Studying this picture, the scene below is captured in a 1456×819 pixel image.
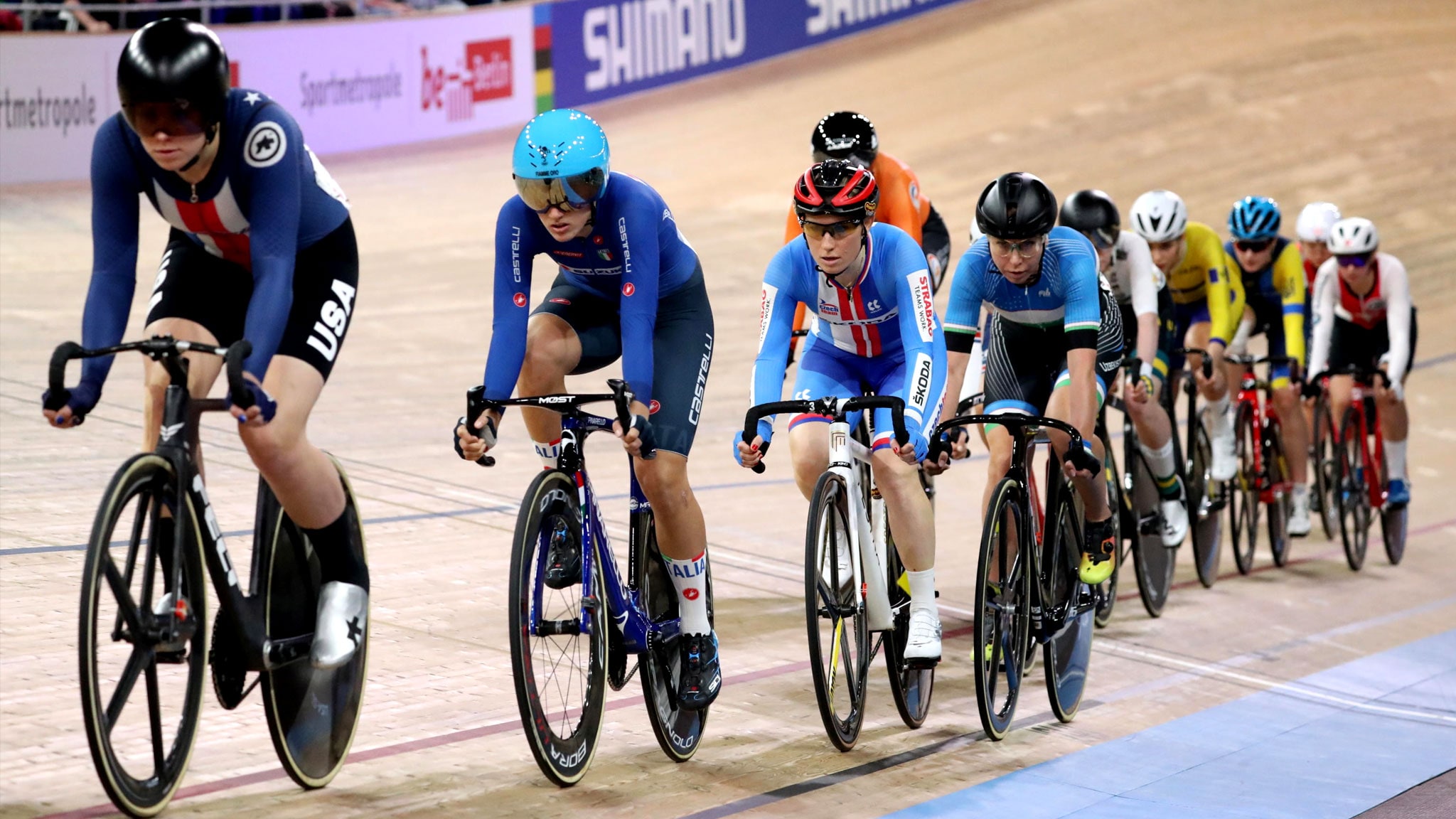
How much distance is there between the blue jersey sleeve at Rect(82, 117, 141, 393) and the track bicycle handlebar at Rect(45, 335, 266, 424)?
0.26 feet

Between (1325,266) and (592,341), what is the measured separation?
14.8ft

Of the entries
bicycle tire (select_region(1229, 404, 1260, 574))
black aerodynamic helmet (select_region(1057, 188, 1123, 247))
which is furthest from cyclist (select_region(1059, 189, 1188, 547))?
bicycle tire (select_region(1229, 404, 1260, 574))

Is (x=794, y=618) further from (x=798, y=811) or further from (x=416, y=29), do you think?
(x=416, y=29)

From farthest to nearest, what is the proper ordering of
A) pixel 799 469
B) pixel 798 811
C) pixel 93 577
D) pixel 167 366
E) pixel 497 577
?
1. pixel 497 577
2. pixel 799 469
3. pixel 798 811
4. pixel 167 366
5. pixel 93 577

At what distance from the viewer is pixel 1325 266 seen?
7066 millimetres

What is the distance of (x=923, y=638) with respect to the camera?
12.4 ft

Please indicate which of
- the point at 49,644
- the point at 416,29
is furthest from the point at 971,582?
the point at 416,29

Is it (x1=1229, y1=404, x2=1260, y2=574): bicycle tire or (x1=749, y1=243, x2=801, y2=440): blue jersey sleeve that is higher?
(x1=749, y1=243, x2=801, y2=440): blue jersey sleeve

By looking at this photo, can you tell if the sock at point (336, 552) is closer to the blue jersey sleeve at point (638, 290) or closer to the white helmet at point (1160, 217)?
the blue jersey sleeve at point (638, 290)

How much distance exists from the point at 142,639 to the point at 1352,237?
5.59 m

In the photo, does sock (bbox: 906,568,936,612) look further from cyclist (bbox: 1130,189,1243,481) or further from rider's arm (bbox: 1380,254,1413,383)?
rider's arm (bbox: 1380,254,1413,383)

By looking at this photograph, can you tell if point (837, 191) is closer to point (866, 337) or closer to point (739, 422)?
point (866, 337)

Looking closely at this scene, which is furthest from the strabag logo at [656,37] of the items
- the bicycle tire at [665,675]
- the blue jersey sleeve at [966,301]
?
the bicycle tire at [665,675]

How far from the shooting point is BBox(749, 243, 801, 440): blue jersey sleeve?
12.1ft
